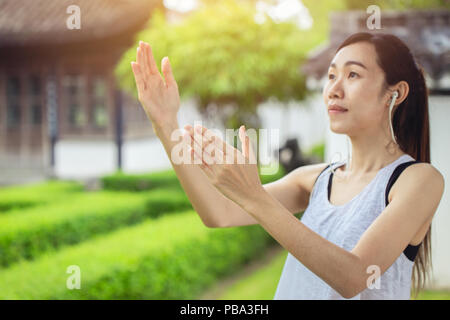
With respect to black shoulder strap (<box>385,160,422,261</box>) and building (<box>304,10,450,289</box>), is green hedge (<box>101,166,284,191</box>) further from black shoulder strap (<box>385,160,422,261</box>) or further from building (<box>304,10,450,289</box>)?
black shoulder strap (<box>385,160,422,261</box>)

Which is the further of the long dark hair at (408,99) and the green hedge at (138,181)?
the green hedge at (138,181)

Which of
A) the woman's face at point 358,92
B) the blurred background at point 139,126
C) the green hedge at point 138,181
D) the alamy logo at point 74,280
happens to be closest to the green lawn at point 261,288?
the blurred background at point 139,126

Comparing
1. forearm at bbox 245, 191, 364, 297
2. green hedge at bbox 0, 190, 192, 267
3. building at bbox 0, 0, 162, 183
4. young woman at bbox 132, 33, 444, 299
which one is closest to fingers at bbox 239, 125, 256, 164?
young woman at bbox 132, 33, 444, 299

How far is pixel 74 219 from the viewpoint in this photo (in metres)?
6.86

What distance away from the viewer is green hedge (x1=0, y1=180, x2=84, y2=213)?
7.99 metres

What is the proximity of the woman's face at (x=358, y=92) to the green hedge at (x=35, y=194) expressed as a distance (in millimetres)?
7228

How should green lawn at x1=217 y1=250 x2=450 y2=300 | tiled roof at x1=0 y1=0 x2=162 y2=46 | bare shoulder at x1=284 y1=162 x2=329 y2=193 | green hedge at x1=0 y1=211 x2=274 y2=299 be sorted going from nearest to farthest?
bare shoulder at x1=284 y1=162 x2=329 y2=193, green hedge at x1=0 y1=211 x2=274 y2=299, green lawn at x1=217 y1=250 x2=450 y2=300, tiled roof at x1=0 y1=0 x2=162 y2=46

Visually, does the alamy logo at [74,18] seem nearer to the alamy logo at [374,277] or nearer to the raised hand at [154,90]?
the raised hand at [154,90]

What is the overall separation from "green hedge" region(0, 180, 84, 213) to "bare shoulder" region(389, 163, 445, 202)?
24.1 ft

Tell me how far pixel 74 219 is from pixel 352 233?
19.2ft

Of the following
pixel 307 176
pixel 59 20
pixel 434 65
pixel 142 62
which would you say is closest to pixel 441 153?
pixel 434 65

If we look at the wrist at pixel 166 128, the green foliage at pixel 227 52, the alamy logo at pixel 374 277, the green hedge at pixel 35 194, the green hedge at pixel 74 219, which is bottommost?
the green hedge at pixel 74 219

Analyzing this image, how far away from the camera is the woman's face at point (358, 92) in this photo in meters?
1.51
